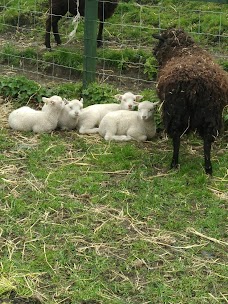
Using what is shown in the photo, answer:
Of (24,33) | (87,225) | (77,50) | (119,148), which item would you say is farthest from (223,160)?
(24,33)

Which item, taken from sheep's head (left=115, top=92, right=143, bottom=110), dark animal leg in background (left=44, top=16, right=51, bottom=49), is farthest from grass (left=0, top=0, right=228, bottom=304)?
dark animal leg in background (left=44, top=16, right=51, bottom=49)

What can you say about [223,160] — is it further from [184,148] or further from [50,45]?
[50,45]

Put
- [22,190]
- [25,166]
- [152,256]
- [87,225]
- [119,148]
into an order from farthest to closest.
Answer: [119,148] → [25,166] → [22,190] → [87,225] → [152,256]

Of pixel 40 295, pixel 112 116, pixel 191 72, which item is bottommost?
pixel 40 295

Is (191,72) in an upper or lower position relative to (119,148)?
upper

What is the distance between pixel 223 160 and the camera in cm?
593

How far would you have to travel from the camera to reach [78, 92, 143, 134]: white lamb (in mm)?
6582

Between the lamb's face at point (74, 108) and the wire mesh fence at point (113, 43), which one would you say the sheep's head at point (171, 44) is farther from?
the lamb's face at point (74, 108)

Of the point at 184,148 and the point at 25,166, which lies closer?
the point at 25,166

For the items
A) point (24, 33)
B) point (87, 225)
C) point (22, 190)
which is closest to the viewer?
point (87, 225)

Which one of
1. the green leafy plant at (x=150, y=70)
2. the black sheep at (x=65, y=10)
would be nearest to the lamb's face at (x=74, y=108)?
the green leafy plant at (x=150, y=70)

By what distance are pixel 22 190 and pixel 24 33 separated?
5.42m

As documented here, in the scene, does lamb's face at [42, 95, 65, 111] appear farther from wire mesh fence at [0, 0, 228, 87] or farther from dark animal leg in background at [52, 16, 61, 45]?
dark animal leg in background at [52, 16, 61, 45]

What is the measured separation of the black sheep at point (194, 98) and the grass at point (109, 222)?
1.44 feet
